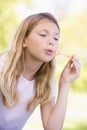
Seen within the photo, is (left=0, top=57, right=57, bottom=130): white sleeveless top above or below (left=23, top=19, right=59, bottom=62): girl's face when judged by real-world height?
below

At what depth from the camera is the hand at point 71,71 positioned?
4.13 feet

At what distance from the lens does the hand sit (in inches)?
49.6

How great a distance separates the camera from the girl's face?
121cm

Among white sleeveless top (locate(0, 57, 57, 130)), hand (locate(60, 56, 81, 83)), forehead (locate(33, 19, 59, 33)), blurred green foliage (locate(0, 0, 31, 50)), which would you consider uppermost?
forehead (locate(33, 19, 59, 33))

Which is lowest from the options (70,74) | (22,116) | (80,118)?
(80,118)

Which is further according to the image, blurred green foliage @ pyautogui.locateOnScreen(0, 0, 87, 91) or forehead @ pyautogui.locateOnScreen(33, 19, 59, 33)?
blurred green foliage @ pyautogui.locateOnScreen(0, 0, 87, 91)

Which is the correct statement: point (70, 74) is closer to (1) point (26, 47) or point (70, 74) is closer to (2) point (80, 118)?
(1) point (26, 47)

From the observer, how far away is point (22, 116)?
127cm

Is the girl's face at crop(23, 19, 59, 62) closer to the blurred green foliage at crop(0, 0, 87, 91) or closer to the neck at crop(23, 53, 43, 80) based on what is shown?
the neck at crop(23, 53, 43, 80)

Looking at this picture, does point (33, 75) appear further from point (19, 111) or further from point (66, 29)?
point (66, 29)

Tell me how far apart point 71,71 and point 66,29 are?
0.55 meters

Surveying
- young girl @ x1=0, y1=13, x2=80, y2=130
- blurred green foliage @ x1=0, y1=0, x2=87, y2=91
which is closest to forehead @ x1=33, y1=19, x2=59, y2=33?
young girl @ x1=0, y1=13, x2=80, y2=130

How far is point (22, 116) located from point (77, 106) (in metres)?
0.59

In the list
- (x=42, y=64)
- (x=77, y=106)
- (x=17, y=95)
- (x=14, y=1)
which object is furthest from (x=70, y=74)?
(x=14, y=1)
